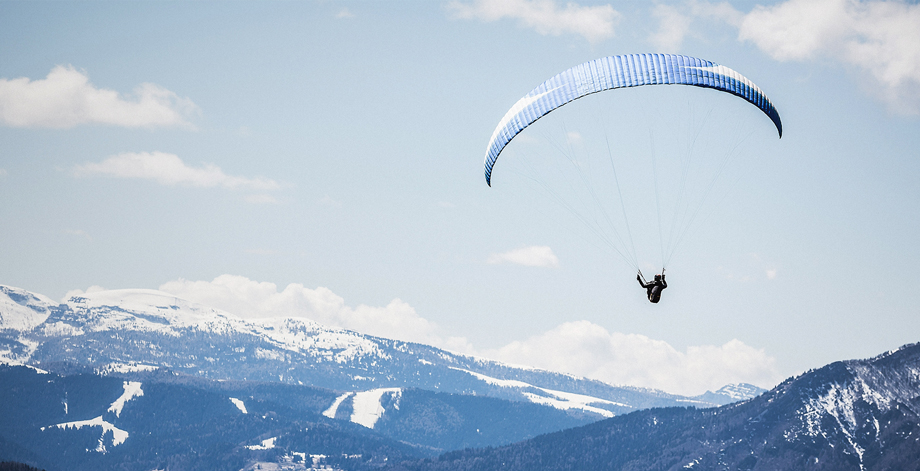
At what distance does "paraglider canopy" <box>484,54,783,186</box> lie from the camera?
5003 cm

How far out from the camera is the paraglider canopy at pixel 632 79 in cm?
5003

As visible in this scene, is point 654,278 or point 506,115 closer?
point 654,278

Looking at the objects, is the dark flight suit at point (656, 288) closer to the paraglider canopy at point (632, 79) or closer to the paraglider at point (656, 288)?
the paraglider at point (656, 288)

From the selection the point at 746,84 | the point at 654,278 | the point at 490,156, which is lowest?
the point at 654,278

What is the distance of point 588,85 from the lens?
166ft

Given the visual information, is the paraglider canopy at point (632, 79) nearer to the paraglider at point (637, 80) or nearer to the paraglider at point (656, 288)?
the paraglider at point (637, 80)

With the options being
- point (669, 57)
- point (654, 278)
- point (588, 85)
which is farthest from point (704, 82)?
point (654, 278)

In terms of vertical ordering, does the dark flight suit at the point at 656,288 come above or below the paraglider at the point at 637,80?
below

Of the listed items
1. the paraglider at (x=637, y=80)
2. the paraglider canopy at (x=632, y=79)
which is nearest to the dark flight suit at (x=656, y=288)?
the paraglider at (x=637, y=80)

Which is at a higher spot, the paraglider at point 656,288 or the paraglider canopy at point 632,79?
the paraglider canopy at point 632,79

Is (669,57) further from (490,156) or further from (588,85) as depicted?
(490,156)

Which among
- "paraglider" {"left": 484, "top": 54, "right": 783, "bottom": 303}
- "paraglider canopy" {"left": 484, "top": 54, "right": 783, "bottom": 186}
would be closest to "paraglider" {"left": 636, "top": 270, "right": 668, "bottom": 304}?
"paraglider" {"left": 484, "top": 54, "right": 783, "bottom": 303}

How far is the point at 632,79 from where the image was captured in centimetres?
4994

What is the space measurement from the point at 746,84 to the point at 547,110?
11.9 m
